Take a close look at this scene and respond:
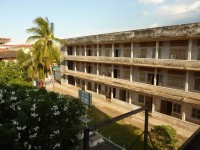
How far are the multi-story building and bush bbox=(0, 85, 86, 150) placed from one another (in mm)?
15294

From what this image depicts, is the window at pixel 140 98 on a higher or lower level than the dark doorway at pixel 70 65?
lower

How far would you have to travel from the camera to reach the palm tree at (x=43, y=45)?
2664 cm

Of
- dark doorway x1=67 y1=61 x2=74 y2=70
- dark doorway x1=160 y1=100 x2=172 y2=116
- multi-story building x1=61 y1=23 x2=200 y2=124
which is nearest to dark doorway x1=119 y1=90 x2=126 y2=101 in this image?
multi-story building x1=61 y1=23 x2=200 y2=124

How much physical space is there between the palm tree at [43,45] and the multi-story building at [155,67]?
702 centimetres

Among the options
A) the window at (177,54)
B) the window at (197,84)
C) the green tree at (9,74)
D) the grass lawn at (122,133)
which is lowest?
the grass lawn at (122,133)

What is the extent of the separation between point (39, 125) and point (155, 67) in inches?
722

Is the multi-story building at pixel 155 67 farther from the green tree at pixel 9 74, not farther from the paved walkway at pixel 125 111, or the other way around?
the green tree at pixel 9 74

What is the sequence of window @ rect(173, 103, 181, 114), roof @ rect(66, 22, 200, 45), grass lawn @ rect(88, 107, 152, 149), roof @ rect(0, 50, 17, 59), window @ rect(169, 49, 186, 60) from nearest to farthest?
grass lawn @ rect(88, 107, 152, 149)
roof @ rect(66, 22, 200, 45)
window @ rect(169, 49, 186, 60)
window @ rect(173, 103, 181, 114)
roof @ rect(0, 50, 17, 59)

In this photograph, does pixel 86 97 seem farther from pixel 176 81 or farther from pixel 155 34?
pixel 155 34

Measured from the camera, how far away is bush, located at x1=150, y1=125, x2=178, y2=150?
14.7 meters

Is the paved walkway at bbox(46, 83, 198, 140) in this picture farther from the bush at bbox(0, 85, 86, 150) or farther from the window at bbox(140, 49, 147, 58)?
the bush at bbox(0, 85, 86, 150)

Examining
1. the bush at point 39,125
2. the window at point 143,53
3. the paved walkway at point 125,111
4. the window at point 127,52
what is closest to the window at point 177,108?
the paved walkway at point 125,111

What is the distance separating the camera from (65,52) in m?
40.5

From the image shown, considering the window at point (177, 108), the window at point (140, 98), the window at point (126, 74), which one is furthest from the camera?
the window at point (126, 74)
